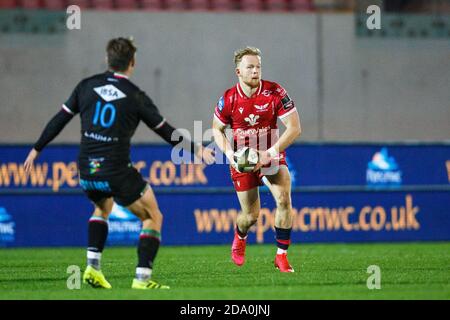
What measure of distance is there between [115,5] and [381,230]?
6.34 m

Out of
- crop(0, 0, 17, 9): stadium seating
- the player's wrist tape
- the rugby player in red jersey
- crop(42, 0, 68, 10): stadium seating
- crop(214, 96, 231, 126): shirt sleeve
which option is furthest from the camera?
crop(42, 0, 68, 10): stadium seating

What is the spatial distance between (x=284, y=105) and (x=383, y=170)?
5960mm

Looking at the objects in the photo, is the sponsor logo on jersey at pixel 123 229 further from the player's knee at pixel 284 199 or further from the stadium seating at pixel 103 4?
the player's knee at pixel 284 199

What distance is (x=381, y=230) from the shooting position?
575 inches

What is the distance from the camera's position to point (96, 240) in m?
7.24

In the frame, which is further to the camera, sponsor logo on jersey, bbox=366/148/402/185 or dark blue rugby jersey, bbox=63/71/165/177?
sponsor logo on jersey, bbox=366/148/402/185

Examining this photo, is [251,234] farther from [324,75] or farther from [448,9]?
[448,9]

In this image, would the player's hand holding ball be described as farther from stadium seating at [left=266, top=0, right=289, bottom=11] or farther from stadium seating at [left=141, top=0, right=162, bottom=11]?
stadium seating at [left=266, top=0, right=289, bottom=11]

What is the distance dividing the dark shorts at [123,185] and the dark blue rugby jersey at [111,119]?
47 mm

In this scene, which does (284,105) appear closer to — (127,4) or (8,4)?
(127,4)

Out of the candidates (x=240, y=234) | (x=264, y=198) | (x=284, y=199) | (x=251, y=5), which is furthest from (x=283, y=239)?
Result: (x=251, y=5)

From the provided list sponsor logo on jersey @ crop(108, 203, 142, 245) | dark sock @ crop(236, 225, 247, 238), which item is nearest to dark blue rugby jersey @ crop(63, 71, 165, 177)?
dark sock @ crop(236, 225, 247, 238)

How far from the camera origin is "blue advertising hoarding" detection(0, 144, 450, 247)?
14016 mm
